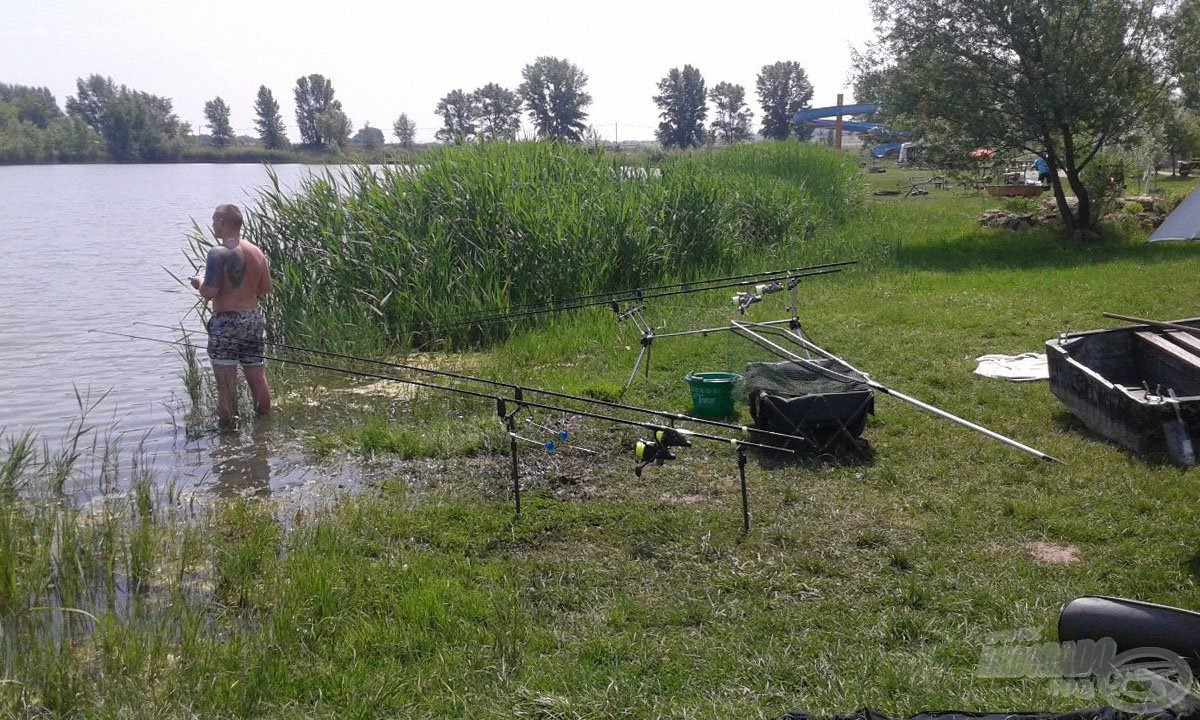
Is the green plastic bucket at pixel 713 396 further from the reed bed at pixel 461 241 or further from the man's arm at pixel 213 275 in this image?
the reed bed at pixel 461 241

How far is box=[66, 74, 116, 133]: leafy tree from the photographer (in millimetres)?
81625

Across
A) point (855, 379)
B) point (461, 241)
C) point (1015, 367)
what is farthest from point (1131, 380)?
point (461, 241)

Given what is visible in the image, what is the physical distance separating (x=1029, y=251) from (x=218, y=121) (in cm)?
8233

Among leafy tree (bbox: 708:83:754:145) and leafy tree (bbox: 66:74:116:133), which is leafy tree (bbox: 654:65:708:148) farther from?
leafy tree (bbox: 66:74:116:133)

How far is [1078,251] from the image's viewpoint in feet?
52.4

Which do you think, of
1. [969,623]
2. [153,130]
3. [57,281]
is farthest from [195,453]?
[153,130]

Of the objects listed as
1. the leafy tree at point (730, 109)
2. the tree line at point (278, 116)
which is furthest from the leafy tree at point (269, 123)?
the leafy tree at point (730, 109)

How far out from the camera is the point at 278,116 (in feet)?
281

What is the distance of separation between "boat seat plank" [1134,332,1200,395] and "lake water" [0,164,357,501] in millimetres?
6017

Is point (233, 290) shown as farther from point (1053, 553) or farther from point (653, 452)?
point (1053, 553)

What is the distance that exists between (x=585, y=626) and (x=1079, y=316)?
855 cm

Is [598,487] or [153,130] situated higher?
[153,130]

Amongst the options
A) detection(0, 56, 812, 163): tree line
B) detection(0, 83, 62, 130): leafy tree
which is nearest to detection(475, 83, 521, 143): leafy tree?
detection(0, 56, 812, 163): tree line

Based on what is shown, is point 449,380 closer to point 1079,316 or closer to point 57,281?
point 1079,316
